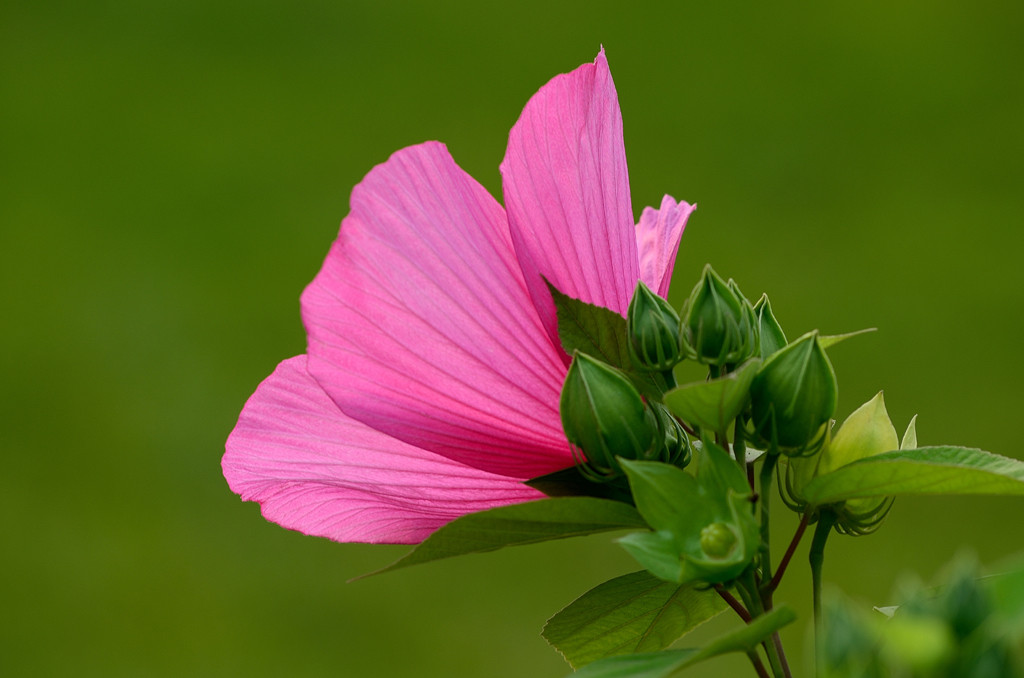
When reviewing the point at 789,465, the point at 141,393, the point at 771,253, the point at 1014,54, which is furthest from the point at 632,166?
the point at 789,465

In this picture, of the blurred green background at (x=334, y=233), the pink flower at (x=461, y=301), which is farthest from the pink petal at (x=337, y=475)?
the blurred green background at (x=334, y=233)

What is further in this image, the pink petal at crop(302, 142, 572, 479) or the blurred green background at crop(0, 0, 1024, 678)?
the blurred green background at crop(0, 0, 1024, 678)

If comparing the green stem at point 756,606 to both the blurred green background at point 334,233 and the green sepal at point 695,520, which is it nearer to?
the green sepal at point 695,520

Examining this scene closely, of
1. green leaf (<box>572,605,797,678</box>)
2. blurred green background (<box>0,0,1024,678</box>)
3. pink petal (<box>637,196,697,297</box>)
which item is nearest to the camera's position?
green leaf (<box>572,605,797,678</box>)

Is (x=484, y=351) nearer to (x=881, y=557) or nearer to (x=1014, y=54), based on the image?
(x=881, y=557)

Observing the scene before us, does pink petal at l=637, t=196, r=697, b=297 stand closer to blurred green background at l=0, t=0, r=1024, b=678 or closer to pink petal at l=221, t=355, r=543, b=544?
pink petal at l=221, t=355, r=543, b=544

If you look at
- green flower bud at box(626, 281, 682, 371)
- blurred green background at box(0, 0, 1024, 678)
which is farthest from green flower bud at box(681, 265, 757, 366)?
blurred green background at box(0, 0, 1024, 678)

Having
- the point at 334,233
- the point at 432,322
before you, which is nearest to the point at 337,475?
the point at 432,322
